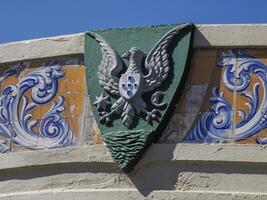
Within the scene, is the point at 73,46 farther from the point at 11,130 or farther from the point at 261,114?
the point at 261,114

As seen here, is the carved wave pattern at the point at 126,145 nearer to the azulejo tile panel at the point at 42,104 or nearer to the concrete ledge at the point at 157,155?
the concrete ledge at the point at 157,155

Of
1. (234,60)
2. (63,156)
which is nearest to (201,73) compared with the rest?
(234,60)

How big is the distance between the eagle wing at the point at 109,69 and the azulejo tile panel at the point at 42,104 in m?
0.32

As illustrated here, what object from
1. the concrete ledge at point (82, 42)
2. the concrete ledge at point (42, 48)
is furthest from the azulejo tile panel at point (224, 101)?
the concrete ledge at point (42, 48)

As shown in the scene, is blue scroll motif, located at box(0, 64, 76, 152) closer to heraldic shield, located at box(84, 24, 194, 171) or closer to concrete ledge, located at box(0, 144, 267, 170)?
concrete ledge, located at box(0, 144, 267, 170)

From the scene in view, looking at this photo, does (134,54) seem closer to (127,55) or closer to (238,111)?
(127,55)

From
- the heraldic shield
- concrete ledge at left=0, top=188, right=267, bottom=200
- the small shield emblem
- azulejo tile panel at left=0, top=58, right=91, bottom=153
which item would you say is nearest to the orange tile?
azulejo tile panel at left=0, top=58, right=91, bottom=153

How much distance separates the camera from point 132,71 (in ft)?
33.0

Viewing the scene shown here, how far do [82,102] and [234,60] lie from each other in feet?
6.11

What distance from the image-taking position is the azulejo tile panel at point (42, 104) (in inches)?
407

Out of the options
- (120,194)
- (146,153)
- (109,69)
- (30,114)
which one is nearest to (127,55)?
(109,69)

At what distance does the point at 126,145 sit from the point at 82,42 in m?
1.52

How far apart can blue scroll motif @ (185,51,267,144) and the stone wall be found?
0.6 inches

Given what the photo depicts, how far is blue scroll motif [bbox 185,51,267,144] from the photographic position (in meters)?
9.72
